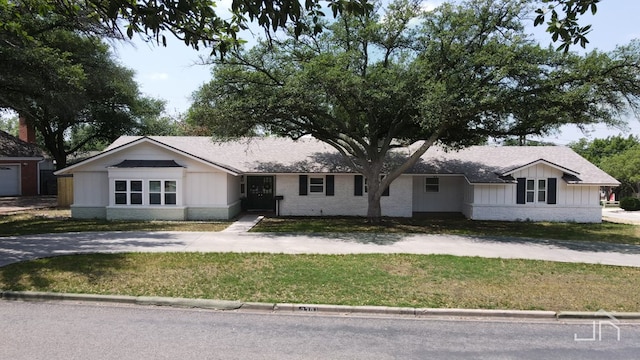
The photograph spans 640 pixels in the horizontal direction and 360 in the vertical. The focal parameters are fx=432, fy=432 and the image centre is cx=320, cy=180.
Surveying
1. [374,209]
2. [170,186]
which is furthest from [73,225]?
[374,209]

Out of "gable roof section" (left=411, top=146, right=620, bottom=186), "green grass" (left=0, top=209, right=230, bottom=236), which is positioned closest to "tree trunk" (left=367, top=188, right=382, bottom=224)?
"gable roof section" (left=411, top=146, right=620, bottom=186)

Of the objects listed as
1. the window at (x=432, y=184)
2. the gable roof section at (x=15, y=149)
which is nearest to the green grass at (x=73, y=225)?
the window at (x=432, y=184)

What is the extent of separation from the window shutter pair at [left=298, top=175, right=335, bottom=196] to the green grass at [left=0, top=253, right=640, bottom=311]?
11.9 meters

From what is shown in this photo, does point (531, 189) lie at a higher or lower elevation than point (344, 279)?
higher

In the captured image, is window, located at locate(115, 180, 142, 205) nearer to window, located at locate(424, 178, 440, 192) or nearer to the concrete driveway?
the concrete driveway

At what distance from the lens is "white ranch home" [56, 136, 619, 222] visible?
2058cm

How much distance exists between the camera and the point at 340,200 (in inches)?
944

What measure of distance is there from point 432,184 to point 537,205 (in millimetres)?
5734

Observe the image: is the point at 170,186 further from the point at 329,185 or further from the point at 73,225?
the point at 329,185

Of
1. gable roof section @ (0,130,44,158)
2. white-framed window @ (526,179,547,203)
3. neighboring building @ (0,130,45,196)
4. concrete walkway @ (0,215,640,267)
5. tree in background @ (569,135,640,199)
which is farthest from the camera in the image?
tree in background @ (569,135,640,199)

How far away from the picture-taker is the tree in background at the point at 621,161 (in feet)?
149

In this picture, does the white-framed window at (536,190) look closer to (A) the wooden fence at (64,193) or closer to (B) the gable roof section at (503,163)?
(B) the gable roof section at (503,163)

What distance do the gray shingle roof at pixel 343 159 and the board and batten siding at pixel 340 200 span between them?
83 cm

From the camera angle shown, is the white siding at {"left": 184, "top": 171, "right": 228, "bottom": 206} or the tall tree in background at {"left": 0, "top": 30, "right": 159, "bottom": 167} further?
the white siding at {"left": 184, "top": 171, "right": 228, "bottom": 206}
